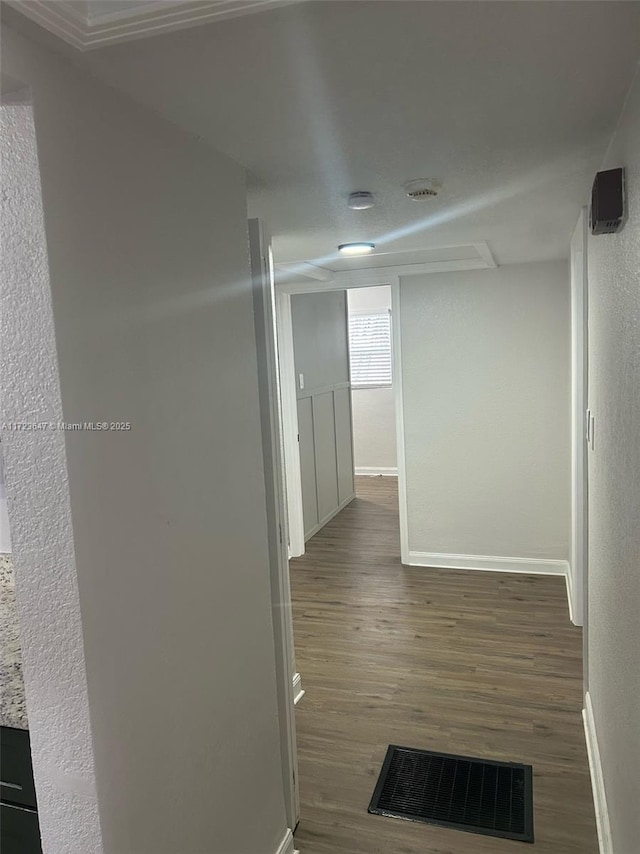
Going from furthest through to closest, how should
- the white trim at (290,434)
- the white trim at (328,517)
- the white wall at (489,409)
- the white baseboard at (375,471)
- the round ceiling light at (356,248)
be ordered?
the white baseboard at (375,471) < the white trim at (328,517) < the white trim at (290,434) < the white wall at (489,409) < the round ceiling light at (356,248)

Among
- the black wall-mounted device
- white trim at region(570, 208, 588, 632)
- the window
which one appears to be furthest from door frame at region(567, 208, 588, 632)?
the window

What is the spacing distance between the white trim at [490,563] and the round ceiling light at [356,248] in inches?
94.8

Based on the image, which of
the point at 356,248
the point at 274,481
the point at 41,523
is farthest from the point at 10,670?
the point at 356,248

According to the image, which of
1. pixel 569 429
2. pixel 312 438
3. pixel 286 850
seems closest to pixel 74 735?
pixel 286 850

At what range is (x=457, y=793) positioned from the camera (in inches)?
93.7

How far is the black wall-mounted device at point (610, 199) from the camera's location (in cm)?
151

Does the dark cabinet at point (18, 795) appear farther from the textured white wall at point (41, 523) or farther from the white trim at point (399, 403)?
the white trim at point (399, 403)

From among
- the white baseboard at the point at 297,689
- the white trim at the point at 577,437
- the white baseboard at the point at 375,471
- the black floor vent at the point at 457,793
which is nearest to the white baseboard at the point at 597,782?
the black floor vent at the point at 457,793

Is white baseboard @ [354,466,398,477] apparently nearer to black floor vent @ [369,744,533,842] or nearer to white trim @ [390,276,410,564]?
white trim @ [390,276,410,564]

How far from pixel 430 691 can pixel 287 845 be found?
3.78 ft

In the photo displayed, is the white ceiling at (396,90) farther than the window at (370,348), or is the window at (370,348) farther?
the window at (370,348)

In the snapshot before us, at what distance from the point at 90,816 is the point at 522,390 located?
12.3 feet

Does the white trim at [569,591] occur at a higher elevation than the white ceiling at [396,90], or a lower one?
lower

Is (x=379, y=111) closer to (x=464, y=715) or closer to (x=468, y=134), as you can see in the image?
(x=468, y=134)
